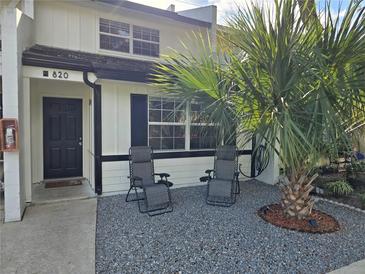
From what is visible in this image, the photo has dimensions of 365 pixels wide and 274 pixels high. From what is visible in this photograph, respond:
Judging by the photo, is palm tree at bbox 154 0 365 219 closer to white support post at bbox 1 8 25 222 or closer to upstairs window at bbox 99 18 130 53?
white support post at bbox 1 8 25 222

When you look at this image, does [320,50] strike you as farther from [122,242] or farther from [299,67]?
[122,242]

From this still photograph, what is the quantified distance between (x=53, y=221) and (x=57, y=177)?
9.43ft

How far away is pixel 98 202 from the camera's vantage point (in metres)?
5.24

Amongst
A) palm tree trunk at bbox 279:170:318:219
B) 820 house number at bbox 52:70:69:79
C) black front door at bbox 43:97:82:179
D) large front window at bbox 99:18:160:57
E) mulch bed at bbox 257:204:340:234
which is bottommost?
mulch bed at bbox 257:204:340:234

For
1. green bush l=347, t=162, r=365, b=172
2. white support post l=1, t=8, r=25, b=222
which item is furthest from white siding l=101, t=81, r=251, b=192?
green bush l=347, t=162, r=365, b=172

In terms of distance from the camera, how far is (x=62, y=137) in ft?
22.0

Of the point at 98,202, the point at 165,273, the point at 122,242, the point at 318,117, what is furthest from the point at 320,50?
the point at 98,202

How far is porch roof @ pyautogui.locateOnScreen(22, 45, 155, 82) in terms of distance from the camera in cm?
471

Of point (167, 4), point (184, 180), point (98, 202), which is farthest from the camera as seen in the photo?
point (167, 4)

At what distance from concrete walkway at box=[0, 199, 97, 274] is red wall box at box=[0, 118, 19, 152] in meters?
1.29

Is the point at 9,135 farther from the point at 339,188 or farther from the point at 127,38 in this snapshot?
the point at 339,188

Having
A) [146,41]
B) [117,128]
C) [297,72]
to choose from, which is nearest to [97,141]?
[117,128]

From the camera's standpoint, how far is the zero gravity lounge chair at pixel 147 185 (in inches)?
187

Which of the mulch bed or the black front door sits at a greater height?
the black front door
